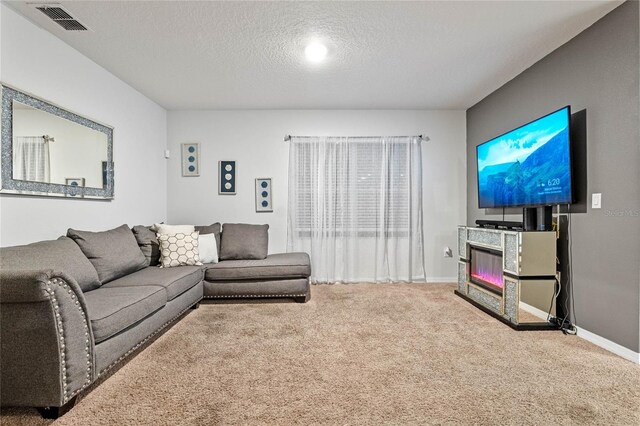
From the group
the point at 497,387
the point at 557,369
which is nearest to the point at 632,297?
the point at 557,369

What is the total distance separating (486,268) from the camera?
356cm

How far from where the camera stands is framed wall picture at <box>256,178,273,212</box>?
479 centimetres

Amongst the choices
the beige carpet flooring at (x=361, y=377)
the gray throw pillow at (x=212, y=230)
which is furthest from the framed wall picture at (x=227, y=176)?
the beige carpet flooring at (x=361, y=377)

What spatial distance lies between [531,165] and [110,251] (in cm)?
394

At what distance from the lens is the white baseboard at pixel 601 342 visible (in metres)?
2.24

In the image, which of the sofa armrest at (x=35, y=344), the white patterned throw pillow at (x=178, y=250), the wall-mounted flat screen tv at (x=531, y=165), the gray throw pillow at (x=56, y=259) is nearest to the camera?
the sofa armrest at (x=35, y=344)

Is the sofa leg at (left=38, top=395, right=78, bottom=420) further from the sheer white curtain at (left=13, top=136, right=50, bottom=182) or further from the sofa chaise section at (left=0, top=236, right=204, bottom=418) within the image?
the sheer white curtain at (left=13, top=136, right=50, bottom=182)

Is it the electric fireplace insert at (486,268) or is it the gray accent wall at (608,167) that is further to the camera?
the electric fireplace insert at (486,268)

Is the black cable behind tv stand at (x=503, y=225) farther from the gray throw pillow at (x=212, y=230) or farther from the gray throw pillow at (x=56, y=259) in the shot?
the gray throw pillow at (x=56, y=259)

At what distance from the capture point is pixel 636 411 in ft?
5.51

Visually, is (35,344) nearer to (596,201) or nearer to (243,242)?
(243,242)

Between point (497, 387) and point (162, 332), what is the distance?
2617 mm

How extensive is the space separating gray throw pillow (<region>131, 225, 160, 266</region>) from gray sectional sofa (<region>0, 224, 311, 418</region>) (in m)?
0.21

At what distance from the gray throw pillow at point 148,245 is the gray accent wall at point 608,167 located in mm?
4167
